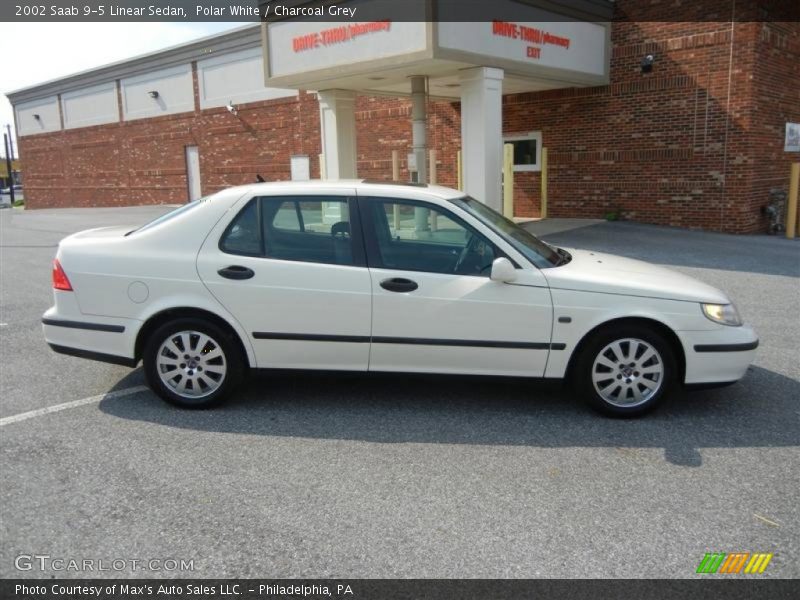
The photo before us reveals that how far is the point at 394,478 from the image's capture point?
3887 millimetres

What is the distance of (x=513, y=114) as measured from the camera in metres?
17.8

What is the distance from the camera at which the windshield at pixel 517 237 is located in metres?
4.83

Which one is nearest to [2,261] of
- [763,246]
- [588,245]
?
[588,245]

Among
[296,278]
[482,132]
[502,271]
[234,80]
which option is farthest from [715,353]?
[234,80]

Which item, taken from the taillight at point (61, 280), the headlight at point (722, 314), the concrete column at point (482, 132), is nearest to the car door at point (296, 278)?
the taillight at point (61, 280)

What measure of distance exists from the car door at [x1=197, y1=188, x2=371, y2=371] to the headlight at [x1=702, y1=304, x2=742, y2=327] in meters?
2.24

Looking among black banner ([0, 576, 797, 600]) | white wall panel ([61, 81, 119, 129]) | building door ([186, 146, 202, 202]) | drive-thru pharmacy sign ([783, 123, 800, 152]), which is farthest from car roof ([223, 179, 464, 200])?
white wall panel ([61, 81, 119, 129])

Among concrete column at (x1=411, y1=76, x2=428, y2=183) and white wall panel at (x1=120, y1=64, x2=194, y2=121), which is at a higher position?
white wall panel at (x1=120, y1=64, x2=194, y2=121)

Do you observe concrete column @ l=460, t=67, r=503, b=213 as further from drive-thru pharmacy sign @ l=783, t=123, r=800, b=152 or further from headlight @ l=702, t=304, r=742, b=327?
headlight @ l=702, t=304, r=742, b=327

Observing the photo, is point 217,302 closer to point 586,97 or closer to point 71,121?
point 586,97

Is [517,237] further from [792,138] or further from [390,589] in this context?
[792,138]

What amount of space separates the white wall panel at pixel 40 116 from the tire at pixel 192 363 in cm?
3527

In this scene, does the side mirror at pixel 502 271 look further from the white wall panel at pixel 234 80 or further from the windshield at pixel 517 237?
the white wall panel at pixel 234 80

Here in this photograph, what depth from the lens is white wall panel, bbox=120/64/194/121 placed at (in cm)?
2680
